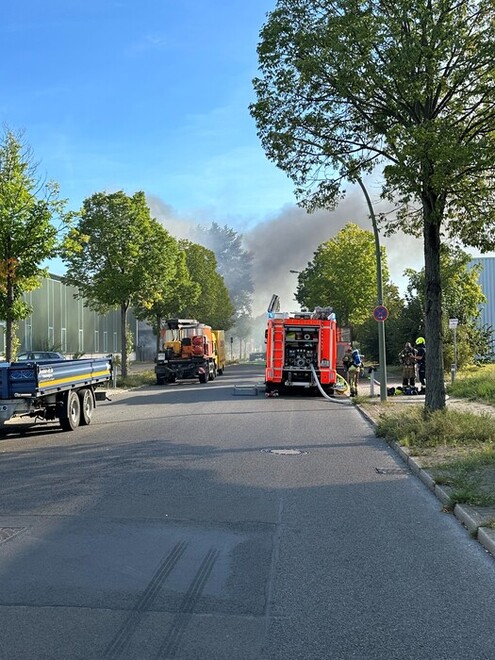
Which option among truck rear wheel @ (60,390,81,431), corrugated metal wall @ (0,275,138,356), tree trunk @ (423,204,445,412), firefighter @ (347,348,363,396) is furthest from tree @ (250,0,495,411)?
corrugated metal wall @ (0,275,138,356)

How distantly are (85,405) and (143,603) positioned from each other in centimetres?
1096

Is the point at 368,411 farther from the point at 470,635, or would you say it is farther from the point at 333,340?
the point at 470,635

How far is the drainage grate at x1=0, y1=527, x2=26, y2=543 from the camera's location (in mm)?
6028

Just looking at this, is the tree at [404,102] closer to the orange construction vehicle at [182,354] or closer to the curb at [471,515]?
the curb at [471,515]

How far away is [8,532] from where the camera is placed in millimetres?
6219

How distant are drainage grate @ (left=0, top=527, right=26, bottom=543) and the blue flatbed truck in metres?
5.99

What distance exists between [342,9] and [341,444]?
24.8 feet

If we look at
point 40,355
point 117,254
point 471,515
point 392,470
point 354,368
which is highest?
point 117,254

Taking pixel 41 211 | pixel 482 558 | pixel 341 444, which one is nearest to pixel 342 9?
pixel 341 444

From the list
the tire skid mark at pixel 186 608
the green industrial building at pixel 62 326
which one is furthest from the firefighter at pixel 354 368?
the tire skid mark at pixel 186 608

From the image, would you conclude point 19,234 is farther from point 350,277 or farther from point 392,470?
point 350,277

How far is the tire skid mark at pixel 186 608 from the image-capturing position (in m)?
3.80

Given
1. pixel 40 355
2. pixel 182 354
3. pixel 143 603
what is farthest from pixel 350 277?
pixel 143 603

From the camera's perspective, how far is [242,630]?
405cm
